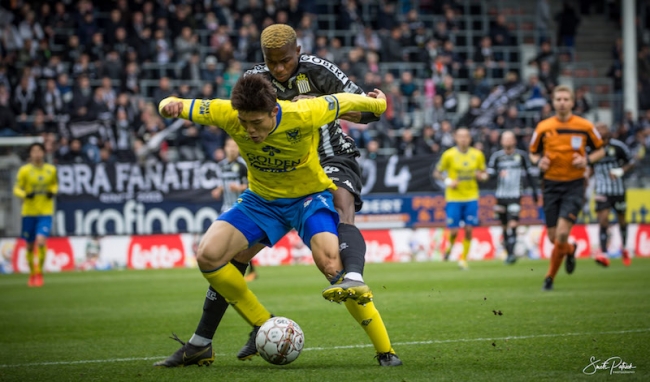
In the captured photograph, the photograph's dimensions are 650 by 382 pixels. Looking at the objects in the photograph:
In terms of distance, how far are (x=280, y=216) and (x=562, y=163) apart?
21.6ft

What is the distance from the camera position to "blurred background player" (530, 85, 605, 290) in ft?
40.6

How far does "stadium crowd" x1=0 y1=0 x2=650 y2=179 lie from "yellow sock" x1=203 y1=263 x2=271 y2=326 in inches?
625

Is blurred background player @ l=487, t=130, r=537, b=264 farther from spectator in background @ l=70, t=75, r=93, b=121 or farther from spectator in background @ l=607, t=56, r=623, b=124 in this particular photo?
spectator in background @ l=607, t=56, r=623, b=124

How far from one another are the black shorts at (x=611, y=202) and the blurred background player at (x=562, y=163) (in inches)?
270

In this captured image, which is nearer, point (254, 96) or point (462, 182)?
point (254, 96)

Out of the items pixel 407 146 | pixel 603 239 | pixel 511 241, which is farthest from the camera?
pixel 407 146

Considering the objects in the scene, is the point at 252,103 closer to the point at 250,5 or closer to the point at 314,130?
the point at 314,130

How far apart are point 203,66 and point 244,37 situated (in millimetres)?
1526

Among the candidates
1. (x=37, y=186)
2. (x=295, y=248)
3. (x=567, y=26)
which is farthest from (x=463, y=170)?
(x=567, y=26)

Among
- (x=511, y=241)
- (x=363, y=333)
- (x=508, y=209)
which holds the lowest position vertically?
(x=511, y=241)

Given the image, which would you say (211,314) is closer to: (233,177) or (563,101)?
(563,101)

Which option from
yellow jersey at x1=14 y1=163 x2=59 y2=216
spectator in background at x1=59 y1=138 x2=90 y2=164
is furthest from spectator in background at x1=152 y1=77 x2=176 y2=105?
yellow jersey at x1=14 y1=163 x2=59 y2=216

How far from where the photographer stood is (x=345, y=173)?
762 centimetres

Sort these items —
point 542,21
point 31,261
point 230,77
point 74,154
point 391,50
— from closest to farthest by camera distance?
1. point 31,261
2. point 74,154
3. point 230,77
4. point 391,50
5. point 542,21
